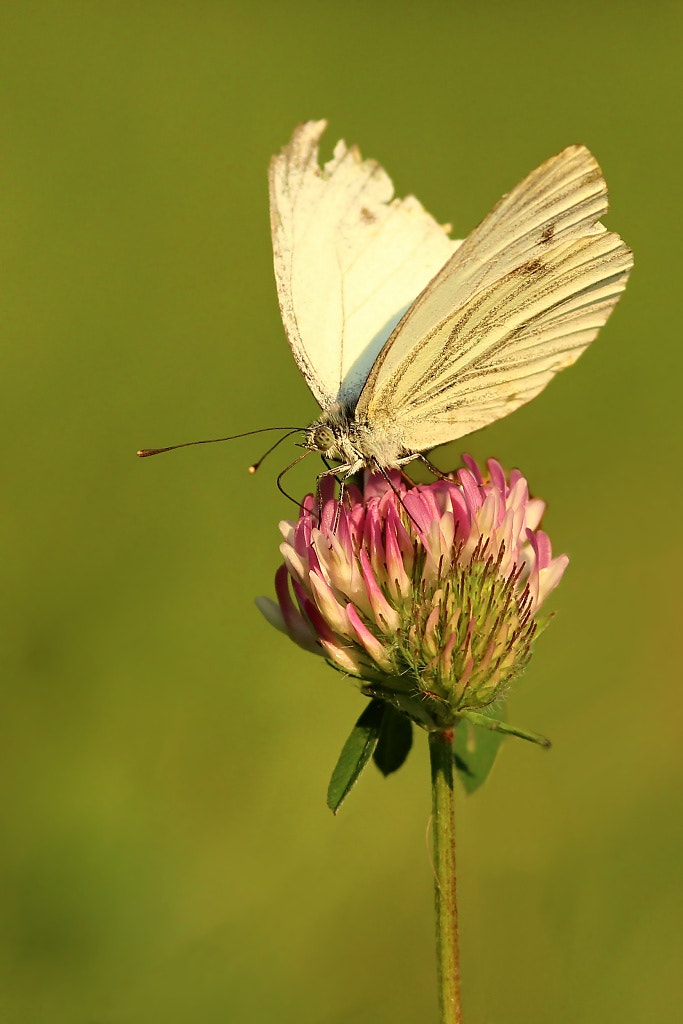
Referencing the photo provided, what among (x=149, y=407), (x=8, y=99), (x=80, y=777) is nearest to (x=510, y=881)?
(x=80, y=777)

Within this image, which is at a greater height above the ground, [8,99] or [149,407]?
[8,99]

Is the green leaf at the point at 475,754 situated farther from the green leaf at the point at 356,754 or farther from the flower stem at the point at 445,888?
the flower stem at the point at 445,888

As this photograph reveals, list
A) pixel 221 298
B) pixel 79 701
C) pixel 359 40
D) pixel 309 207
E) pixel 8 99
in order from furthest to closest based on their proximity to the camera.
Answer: pixel 359 40 → pixel 8 99 → pixel 221 298 → pixel 79 701 → pixel 309 207

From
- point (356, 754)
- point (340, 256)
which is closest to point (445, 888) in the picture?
point (356, 754)

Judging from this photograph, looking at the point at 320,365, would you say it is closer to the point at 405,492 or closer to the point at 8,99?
the point at 405,492

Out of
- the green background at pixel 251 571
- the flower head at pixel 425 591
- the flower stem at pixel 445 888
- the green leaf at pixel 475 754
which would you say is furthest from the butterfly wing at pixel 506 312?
the green background at pixel 251 571

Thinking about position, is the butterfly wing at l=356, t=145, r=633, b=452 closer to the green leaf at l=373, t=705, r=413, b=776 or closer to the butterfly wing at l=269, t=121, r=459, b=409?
the butterfly wing at l=269, t=121, r=459, b=409
